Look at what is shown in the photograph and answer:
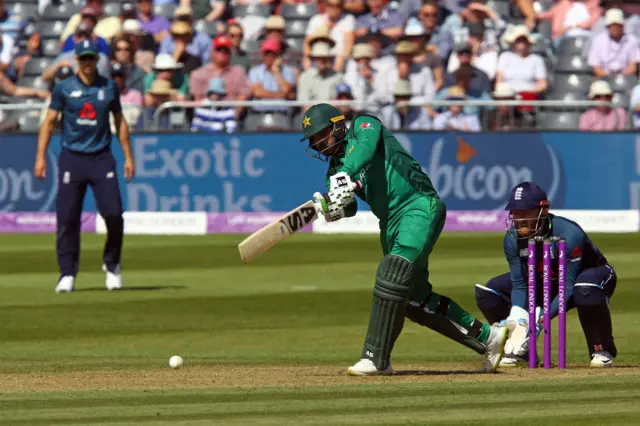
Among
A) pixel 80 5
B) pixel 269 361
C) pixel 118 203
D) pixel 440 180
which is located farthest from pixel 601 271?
pixel 80 5

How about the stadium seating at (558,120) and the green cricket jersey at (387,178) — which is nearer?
the green cricket jersey at (387,178)

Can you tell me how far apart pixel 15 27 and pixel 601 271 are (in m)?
18.4

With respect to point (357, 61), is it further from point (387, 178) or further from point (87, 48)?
point (387, 178)

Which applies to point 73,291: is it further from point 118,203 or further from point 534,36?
point 534,36

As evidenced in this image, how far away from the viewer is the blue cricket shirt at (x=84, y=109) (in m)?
13.7

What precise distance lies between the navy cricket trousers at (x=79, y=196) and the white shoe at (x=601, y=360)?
19.2 feet

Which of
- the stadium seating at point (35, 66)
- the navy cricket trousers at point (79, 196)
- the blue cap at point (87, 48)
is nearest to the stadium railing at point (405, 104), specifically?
the stadium seating at point (35, 66)

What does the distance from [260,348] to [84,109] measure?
3800 mm

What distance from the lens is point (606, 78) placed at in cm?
2189

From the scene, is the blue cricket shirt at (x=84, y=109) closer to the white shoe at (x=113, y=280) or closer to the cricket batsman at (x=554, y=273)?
the white shoe at (x=113, y=280)

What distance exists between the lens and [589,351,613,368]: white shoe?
924cm

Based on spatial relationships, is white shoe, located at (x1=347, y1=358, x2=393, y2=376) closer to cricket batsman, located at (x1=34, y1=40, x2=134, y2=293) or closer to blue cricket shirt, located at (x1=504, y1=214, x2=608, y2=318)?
blue cricket shirt, located at (x1=504, y1=214, x2=608, y2=318)

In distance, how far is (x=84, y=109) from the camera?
44.9ft

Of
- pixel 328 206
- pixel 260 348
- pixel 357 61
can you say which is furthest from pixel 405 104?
pixel 328 206
